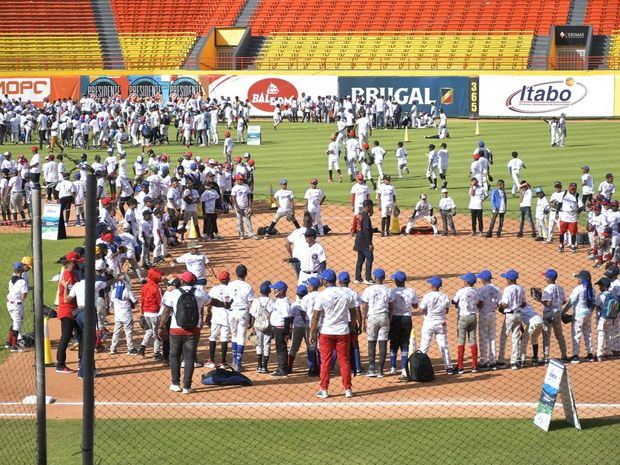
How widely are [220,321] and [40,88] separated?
47.5 metres

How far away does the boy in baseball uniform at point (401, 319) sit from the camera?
16984 millimetres

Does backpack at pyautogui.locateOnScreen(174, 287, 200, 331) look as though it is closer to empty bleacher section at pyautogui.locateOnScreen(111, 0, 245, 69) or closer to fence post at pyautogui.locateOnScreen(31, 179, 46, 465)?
fence post at pyautogui.locateOnScreen(31, 179, 46, 465)

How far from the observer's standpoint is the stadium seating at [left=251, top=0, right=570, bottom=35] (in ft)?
206

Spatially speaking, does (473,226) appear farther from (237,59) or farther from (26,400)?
(237,59)

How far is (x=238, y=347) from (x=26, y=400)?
341 centimetres

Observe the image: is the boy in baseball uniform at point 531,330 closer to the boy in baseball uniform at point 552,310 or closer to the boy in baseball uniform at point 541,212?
the boy in baseball uniform at point 552,310

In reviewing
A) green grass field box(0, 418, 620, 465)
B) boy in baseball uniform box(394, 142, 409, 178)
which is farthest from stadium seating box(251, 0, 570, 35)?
green grass field box(0, 418, 620, 465)

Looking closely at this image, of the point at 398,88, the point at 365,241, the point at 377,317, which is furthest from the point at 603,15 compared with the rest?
the point at 377,317

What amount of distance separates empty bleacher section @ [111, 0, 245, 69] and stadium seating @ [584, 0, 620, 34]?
842 inches

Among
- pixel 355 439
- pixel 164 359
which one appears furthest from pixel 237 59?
pixel 355 439

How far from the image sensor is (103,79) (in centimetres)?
6216

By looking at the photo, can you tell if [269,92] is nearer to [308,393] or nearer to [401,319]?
[401,319]

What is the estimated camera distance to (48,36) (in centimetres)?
6644

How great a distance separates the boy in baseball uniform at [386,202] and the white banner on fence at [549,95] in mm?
29970
